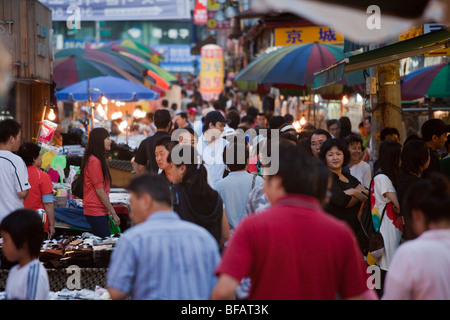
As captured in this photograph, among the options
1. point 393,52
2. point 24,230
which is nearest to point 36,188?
point 24,230

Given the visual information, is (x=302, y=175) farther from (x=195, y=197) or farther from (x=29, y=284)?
(x=195, y=197)

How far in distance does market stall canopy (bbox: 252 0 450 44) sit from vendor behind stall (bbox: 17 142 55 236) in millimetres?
3939

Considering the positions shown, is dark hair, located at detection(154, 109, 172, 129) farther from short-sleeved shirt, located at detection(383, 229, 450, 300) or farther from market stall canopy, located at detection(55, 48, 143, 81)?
market stall canopy, located at detection(55, 48, 143, 81)

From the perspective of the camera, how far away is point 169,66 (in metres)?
62.2

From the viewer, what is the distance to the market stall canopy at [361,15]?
13.1 feet

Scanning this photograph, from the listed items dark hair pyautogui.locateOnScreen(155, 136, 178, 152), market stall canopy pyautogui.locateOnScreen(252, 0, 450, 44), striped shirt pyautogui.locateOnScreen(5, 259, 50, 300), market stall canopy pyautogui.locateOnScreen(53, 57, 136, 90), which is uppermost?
market stall canopy pyautogui.locateOnScreen(53, 57, 136, 90)

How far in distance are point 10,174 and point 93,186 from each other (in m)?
1.29

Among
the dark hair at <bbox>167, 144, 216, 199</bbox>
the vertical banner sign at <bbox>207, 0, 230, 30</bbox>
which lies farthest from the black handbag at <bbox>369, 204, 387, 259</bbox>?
the vertical banner sign at <bbox>207, 0, 230, 30</bbox>

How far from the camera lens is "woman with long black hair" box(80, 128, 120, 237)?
7.48 meters

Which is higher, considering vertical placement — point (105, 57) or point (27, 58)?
point (105, 57)

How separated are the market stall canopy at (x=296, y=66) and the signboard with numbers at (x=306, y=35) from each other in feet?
21.7

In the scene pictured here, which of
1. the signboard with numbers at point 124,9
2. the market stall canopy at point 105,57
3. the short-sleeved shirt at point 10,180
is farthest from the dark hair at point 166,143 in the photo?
the market stall canopy at point 105,57

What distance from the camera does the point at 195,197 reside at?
538 cm
